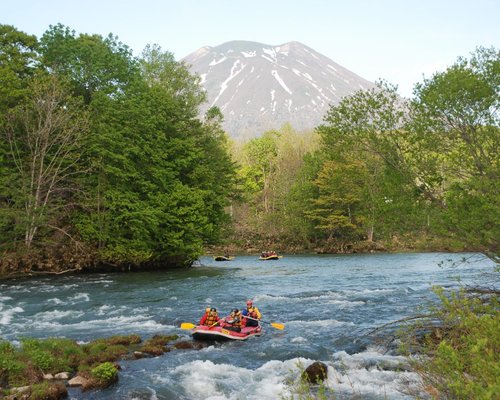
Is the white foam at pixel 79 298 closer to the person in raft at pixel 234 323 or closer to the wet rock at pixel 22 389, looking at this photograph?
the person in raft at pixel 234 323

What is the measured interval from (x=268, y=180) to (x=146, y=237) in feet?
177

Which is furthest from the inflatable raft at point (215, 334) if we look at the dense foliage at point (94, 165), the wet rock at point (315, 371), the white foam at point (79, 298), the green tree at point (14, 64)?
the green tree at point (14, 64)

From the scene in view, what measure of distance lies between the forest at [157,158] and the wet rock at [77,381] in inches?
454

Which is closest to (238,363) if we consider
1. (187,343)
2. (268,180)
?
(187,343)

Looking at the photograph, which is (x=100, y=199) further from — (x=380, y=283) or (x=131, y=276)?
(x=380, y=283)

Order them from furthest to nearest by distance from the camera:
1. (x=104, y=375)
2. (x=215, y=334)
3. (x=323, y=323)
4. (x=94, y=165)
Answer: (x=94, y=165) → (x=323, y=323) → (x=215, y=334) → (x=104, y=375)

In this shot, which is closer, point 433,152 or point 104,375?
point 104,375

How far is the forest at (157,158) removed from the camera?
53.8 feet

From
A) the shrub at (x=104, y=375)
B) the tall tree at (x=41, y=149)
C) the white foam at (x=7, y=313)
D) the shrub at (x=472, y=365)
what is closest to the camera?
the shrub at (x=472, y=365)

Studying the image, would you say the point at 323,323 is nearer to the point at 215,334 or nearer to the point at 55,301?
the point at 215,334

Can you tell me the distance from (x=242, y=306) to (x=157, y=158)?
65.2 ft

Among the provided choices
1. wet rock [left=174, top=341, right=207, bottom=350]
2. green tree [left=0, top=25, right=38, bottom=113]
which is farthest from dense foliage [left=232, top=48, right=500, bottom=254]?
green tree [left=0, top=25, right=38, bottom=113]

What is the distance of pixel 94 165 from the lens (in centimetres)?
3672

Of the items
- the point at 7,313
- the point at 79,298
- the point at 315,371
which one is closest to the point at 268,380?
the point at 315,371
